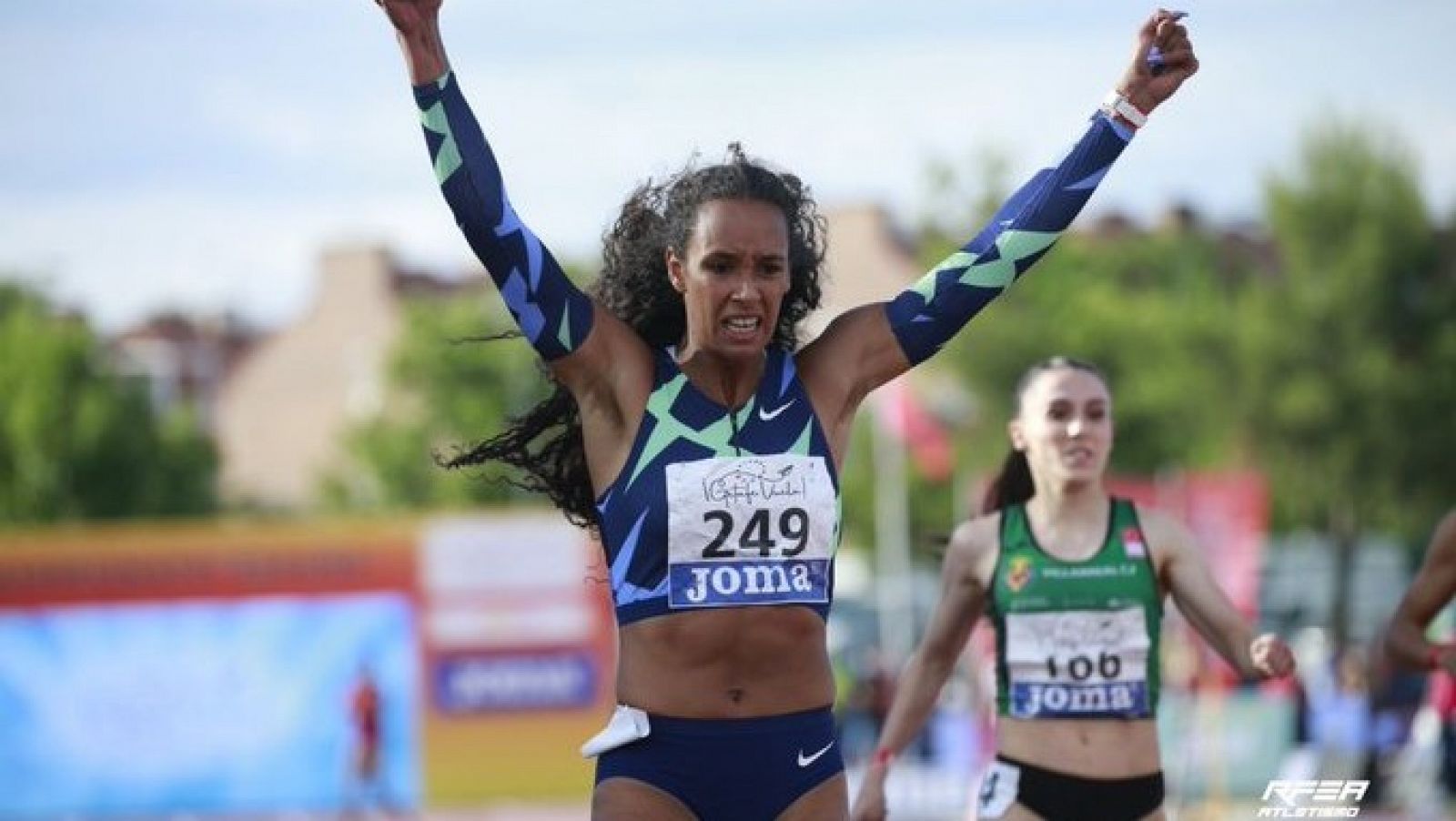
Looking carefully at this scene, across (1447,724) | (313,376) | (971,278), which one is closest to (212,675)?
(1447,724)

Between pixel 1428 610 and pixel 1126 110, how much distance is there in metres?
2.01

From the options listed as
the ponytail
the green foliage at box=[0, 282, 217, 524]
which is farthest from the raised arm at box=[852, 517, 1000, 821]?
the green foliage at box=[0, 282, 217, 524]

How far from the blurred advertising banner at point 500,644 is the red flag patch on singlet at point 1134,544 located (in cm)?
2639

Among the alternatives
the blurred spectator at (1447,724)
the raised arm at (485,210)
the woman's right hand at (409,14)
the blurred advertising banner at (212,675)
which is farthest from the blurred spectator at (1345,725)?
the woman's right hand at (409,14)

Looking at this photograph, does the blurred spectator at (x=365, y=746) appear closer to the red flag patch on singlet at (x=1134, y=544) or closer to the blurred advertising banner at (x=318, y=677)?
the blurred advertising banner at (x=318, y=677)

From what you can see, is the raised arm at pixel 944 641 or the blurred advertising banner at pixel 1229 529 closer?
the raised arm at pixel 944 641

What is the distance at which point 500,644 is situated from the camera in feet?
115

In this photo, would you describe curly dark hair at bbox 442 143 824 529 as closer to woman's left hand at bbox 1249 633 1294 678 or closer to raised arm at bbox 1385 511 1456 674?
woman's left hand at bbox 1249 633 1294 678

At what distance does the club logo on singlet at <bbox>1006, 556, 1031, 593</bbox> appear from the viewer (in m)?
8.64

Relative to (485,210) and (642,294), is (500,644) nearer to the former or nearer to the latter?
(642,294)

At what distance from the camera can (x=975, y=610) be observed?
882 centimetres

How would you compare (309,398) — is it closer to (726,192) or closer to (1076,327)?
(1076,327)

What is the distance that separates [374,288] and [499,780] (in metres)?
55.4

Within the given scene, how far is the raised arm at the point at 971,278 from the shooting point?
6.36m
